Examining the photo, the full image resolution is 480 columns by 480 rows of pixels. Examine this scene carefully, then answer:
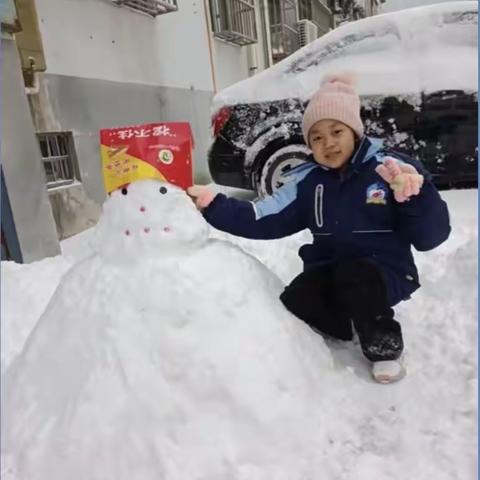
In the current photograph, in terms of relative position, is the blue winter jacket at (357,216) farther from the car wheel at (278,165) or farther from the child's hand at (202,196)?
the car wheel at (278,165)

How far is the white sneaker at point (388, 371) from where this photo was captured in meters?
1.70

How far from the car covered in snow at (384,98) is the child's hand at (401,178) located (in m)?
2.29

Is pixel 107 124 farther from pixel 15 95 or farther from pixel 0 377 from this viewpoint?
pixel 0 377

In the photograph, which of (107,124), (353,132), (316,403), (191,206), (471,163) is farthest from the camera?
(107,124)

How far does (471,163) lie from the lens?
383 centimetres

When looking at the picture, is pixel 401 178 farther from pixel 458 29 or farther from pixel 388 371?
pixel 458 29

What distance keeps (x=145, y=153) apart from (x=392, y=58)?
305cm

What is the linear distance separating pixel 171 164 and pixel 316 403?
875 mm

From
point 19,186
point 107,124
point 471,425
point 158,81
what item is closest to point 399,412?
point 471,425

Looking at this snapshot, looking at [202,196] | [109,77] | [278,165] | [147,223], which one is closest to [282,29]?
[109,77]

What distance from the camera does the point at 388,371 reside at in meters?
1.70

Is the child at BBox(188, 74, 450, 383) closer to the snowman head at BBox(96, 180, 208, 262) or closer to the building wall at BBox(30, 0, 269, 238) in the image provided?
the snowman head at BBox(96, 180, 208, 262)

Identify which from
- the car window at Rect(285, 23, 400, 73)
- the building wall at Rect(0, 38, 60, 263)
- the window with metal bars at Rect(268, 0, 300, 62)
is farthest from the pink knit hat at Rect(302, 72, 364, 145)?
the window with metal bars at Rect(268, 0, 300, 62)

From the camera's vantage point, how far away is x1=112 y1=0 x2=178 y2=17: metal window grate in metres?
5.79
